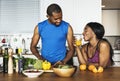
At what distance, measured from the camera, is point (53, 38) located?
118 inches

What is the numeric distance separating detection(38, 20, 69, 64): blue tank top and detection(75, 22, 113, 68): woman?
8.7 inches

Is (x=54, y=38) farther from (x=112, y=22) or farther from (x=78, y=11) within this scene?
(x=112, y=22)

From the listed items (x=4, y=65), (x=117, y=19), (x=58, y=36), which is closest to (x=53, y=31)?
(x=58, y=36)

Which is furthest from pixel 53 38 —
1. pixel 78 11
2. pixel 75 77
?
pixel 78 11

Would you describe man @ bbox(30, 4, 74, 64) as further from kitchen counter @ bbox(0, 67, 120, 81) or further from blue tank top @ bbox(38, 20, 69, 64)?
kitchen counter @ bbox(0, 67, 120, 81)

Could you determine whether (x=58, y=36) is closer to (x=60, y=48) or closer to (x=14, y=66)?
(x=60, y=48)

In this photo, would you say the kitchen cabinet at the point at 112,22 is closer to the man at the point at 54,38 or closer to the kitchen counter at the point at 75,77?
the man at the point at 54,38

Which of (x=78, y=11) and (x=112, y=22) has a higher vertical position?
(x=78, y=11)

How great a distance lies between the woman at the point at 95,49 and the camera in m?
2.69

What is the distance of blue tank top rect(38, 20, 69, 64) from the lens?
9.75 ft

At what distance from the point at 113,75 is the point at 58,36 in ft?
3.09

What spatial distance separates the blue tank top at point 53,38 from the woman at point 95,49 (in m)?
0.22

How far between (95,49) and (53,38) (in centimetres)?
50

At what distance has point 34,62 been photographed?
2484mm
